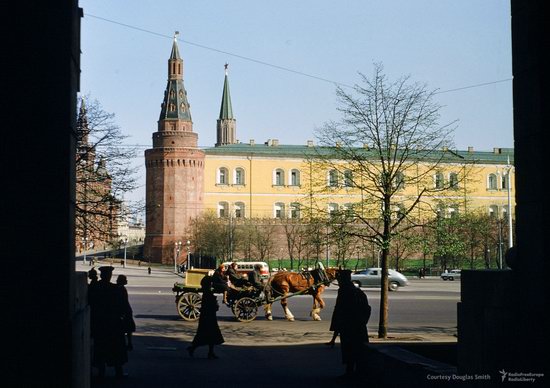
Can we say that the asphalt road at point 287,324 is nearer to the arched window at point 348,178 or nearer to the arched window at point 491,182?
the arched window at point 348,178

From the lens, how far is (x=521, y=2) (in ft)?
25.0

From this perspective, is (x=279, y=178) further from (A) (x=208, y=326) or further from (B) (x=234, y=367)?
(B) (x=234, y=367)

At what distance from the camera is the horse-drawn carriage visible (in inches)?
967

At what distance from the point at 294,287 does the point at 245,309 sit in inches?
79.0

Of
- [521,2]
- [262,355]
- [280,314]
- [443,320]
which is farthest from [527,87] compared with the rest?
[280,314]

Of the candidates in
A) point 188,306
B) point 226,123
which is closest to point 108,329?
point 188,306

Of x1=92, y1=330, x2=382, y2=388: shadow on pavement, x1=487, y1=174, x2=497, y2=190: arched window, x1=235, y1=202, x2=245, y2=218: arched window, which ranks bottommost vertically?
x1=92, y1=330, x2=382, y2=388: shadow on pavement

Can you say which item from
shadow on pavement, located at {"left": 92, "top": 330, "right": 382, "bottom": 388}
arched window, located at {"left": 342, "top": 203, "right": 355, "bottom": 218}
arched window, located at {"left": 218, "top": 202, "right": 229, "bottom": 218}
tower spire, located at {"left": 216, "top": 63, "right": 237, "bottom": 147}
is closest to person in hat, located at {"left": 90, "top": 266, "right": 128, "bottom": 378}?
shadow on pavement, located at {"left": 92, "top": 330, "right": 382, "bottom": 388}

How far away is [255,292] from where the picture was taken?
24.6 meters

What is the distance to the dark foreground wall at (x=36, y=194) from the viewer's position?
6.51 m

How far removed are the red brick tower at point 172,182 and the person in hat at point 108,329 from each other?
8659cm

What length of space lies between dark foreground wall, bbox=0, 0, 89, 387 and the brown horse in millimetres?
18838

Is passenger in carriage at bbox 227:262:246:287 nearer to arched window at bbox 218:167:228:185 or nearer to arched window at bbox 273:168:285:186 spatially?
arched window at bbox 273:168:285:186

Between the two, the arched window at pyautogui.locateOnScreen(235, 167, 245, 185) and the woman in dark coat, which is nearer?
the woman in dark coat
